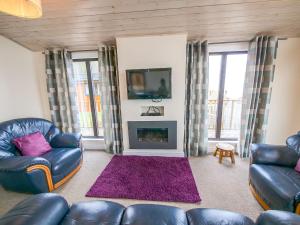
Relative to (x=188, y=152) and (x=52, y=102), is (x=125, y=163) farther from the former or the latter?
(x=52, y=102)

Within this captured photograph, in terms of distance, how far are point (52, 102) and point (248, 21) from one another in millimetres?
3982

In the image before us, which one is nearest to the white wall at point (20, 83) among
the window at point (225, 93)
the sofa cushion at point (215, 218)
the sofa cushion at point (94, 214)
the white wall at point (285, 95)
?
the sofa cushion at point (94, 214)

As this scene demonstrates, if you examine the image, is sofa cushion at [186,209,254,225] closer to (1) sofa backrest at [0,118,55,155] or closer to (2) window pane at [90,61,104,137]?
(1) sofa backrest at [0,118,55,155]

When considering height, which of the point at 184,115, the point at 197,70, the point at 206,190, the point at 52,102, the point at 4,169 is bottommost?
the point at 206,190

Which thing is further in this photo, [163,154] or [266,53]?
[163,154]

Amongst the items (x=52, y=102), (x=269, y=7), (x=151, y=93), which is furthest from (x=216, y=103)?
(x=52, y=102)

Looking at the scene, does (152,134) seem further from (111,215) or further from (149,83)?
(111,215)

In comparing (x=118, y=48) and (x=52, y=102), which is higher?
(x=118, y=48)

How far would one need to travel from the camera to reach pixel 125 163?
9.70ft

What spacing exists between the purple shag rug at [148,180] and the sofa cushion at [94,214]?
854mm

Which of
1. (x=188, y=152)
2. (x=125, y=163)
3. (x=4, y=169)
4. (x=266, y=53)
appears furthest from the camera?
(x=188, y=152)

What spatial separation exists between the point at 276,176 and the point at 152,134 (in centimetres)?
209

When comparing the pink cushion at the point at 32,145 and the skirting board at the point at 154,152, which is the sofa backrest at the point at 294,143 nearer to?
the skirting board at the point at 154,152

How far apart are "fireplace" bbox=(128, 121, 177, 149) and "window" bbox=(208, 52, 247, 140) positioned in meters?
1.00
